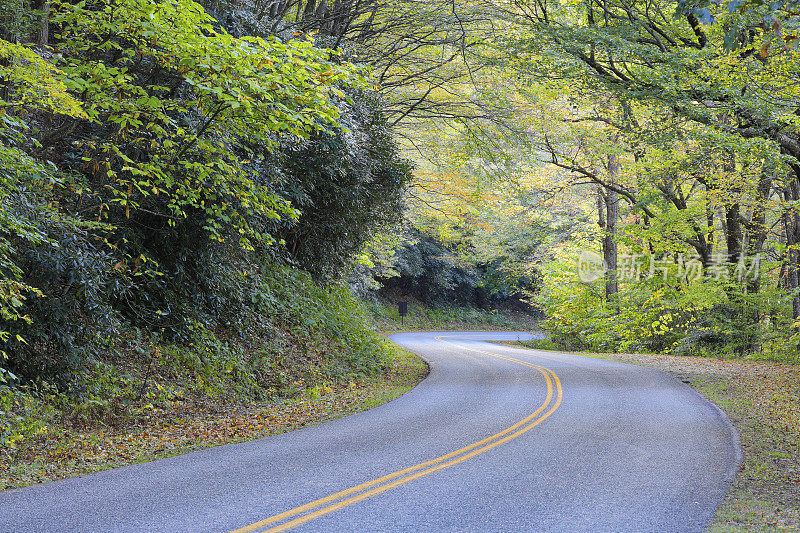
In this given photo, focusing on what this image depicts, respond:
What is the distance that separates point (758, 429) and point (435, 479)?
6.16m

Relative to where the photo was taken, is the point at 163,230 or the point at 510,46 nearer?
the point at 163,230

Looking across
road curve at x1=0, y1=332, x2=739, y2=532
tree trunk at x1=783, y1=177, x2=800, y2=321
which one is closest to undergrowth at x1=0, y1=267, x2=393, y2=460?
road curve at x1=0, y1=332, x2=739, y2=532

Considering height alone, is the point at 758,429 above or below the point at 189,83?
below

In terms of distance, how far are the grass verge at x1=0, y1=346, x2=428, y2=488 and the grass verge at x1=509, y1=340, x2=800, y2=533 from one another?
20.0 ft

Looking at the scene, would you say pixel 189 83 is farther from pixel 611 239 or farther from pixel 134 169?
pixel 611 239

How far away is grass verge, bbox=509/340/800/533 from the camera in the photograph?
549 cm

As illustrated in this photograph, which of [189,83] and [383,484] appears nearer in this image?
[383,484]

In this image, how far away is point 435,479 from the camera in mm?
6414

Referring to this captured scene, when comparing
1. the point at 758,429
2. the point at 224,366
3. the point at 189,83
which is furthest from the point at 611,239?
the point at 189,83

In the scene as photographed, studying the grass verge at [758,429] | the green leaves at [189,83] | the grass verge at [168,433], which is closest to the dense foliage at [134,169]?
the green leaves at [189,83]

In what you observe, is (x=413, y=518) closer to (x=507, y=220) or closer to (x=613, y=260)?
(x=613, y=260)

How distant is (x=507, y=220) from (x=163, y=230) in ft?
89.1

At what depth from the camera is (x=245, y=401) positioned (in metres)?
10.8

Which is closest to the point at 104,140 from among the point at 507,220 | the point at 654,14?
the point at 654,14
